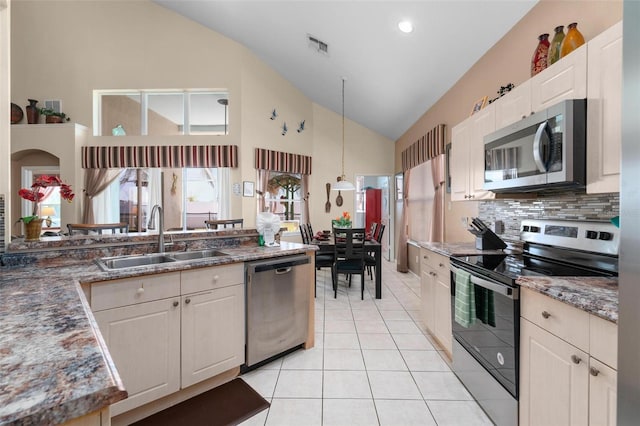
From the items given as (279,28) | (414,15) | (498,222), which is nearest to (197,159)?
(279,28)

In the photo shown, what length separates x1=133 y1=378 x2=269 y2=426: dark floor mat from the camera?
1741 millimetres

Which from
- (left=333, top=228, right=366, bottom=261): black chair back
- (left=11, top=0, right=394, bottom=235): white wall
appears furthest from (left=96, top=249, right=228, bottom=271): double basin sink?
(left=11, top=0, right=394, bottom=235): white wall

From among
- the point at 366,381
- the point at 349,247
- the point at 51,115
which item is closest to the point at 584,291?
the point at 366,381

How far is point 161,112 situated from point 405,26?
4.45 m

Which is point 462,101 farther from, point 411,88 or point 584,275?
point 584,275

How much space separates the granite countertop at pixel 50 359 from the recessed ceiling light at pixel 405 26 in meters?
3.18

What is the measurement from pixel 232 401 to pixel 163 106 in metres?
5.16

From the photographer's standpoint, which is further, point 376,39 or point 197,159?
point 197,159

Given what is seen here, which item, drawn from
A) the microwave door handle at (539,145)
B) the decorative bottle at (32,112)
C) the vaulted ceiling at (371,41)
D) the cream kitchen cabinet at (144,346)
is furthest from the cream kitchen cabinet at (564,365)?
the decorative bottle at (32,112)

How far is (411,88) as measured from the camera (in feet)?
13.1

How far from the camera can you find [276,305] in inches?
91.0

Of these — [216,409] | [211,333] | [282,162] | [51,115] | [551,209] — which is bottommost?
[216,409]

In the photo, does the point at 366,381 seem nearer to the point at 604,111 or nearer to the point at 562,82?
the point at 604,111

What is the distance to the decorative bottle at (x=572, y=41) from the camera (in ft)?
5.34
